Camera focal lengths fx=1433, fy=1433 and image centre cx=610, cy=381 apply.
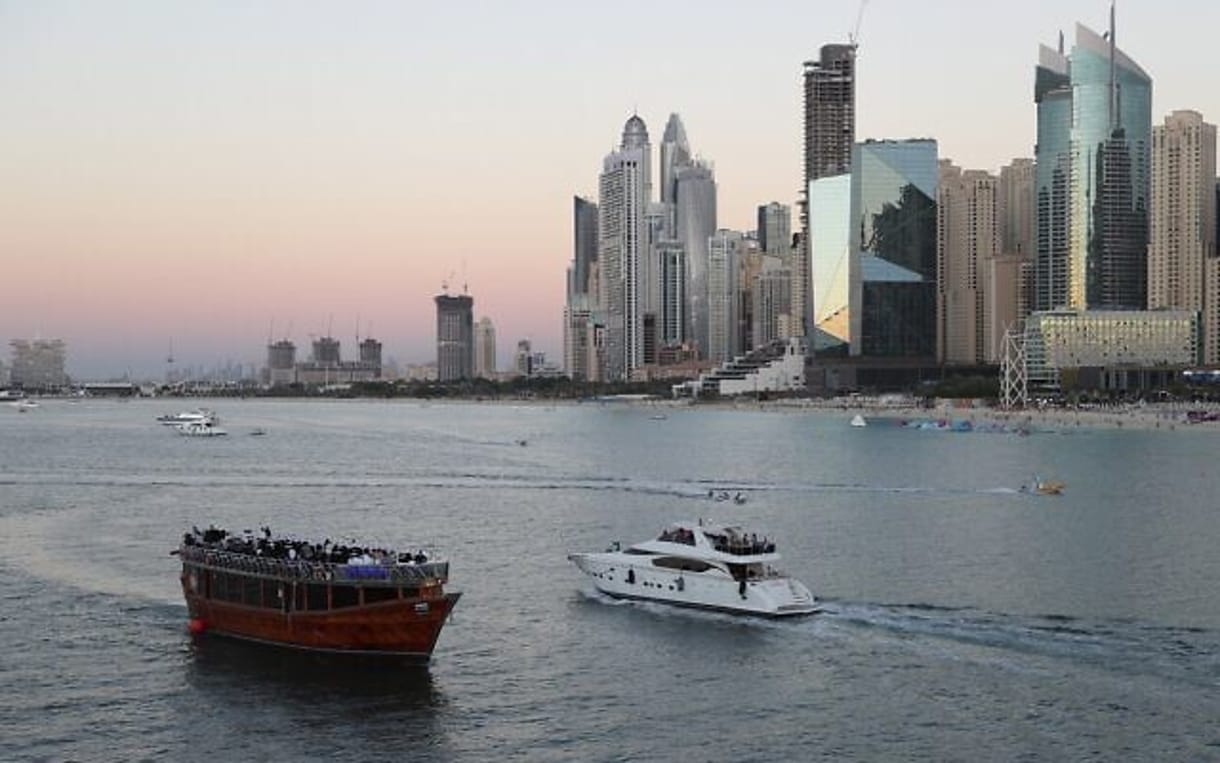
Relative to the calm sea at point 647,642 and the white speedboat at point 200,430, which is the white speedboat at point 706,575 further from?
the white speedboat at point 200,430

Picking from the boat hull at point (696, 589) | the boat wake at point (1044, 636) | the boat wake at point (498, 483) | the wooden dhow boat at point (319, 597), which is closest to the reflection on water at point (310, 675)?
the wooden dhow boat at point (319, 597)

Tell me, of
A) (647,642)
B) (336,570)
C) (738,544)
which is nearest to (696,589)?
(738,544)

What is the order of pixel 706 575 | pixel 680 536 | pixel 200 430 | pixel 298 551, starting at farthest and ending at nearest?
pixel 200 430 → pixel 680 536 → pixel 706 575 → pixel 298 551

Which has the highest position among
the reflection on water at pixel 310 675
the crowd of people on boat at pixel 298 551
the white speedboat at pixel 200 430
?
the crowd of people on boat at pixel 298 551

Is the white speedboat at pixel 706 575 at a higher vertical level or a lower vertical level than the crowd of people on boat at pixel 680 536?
lower

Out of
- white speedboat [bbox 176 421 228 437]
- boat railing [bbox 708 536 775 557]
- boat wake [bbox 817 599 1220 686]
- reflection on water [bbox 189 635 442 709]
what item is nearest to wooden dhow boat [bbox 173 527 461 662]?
reflection on water [bbox 189 635 442 709]

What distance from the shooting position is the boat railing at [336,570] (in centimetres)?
3953

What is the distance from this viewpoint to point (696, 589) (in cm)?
4725

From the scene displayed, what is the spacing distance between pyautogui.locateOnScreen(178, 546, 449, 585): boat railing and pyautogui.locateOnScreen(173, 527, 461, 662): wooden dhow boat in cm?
3

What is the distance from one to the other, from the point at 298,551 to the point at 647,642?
10855 mm

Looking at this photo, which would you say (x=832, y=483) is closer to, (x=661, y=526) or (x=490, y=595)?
(x=661, y=526)

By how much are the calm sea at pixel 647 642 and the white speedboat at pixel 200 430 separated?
77979mm

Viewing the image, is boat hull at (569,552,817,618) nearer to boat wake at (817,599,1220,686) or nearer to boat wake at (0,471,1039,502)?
boat wake at (817,599,1220,686)

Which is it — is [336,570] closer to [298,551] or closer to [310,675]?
[310,675]
